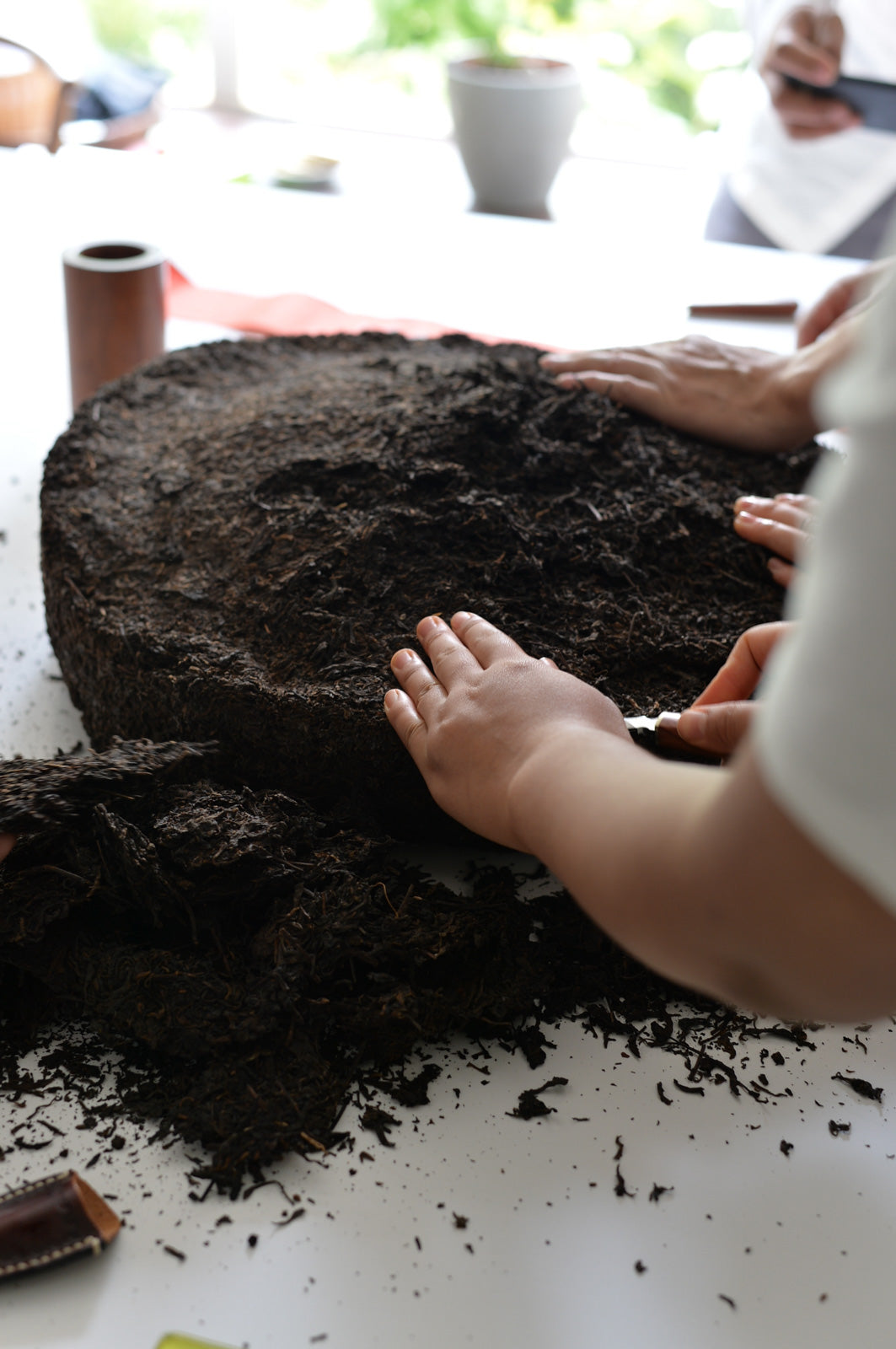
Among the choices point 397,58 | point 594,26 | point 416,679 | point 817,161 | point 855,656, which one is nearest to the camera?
point 855,656

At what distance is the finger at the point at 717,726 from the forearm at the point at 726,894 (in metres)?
0.22

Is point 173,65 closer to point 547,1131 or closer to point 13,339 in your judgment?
point 13,339

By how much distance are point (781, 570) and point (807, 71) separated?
1.43m

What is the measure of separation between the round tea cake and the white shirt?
4.52ft

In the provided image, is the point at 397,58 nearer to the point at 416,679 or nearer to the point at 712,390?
the point at 712,390

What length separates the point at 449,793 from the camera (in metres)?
0.79

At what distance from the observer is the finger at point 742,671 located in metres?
0.88

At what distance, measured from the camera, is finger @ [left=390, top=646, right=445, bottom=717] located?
2.79 ft

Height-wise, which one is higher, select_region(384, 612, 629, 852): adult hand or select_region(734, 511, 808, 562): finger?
select_region(734, 511, 808, 562): finger

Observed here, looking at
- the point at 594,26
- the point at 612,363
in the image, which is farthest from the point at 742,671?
the point at 594,26

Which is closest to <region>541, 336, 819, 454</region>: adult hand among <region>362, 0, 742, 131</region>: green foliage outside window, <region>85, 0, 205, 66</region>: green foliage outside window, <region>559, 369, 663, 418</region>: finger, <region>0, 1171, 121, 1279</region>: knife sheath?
<region>559, 369, 663, 418</region>: finger

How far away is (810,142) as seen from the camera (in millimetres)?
2188

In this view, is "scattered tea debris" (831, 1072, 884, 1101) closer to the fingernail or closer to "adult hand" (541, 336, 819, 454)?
the fingernail

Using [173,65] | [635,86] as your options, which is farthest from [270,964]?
[173,65]
